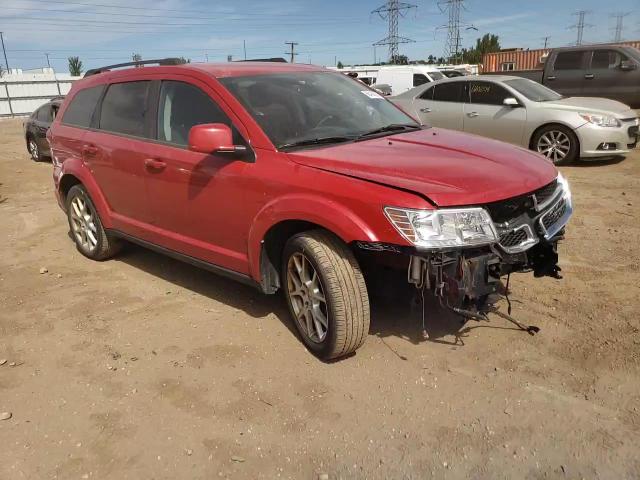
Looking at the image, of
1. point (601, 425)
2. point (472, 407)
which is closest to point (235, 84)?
point (472, 407)

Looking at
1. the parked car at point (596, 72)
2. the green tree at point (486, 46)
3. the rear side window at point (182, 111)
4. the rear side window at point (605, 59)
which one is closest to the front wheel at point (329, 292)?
the rear side window at point (182, 111)

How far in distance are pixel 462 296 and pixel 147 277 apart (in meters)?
3.09

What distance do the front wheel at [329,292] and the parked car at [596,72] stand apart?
11553mm

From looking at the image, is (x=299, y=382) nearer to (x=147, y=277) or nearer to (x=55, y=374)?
(x=55, y=374)

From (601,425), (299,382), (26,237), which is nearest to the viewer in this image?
(601,425)

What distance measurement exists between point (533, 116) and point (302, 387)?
24.2 feet

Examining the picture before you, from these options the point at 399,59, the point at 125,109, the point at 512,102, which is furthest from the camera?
the point at 399,59

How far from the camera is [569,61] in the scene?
41.9ft

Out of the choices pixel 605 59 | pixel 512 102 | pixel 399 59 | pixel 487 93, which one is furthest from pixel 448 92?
pixel 399 59

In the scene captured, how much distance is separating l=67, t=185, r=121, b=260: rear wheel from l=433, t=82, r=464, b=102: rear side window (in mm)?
6883

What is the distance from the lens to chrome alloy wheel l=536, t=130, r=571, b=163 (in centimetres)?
883

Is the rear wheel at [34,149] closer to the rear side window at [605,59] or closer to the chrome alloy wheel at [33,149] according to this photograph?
the chrome alloy wheel at [33,149]

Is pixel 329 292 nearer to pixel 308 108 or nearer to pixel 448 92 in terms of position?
pixel 308 108

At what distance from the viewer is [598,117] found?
859 centimetres
